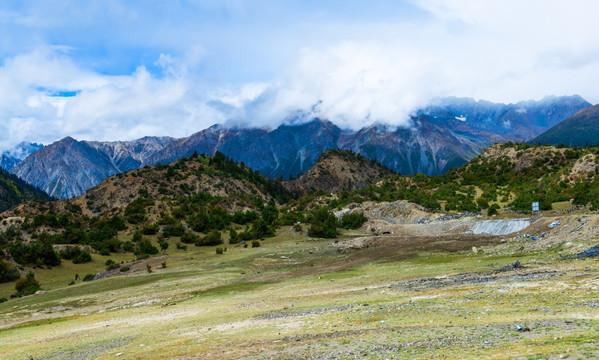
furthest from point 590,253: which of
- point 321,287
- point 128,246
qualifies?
point 128,246

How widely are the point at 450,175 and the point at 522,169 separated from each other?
2062 cm

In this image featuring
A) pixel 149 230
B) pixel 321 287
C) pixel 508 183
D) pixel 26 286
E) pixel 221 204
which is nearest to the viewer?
pixel 321 287

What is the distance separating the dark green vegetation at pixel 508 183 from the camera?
6870 cm

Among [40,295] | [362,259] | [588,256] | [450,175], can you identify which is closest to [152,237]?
[40,295]

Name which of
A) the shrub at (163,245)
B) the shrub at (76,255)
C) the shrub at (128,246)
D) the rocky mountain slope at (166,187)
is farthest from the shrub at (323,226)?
the rocky mountain slope at (166,187)

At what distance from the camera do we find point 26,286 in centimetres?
4075

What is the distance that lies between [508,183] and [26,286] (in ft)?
292

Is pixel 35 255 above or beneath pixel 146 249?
above

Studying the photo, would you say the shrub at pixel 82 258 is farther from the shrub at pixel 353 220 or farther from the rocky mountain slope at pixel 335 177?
the rocky mountain slope at pixel 335 177

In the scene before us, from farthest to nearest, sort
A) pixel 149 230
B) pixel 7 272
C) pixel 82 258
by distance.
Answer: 1. pixel 149 230
2. pixel 82 258
3. pixel 7 272

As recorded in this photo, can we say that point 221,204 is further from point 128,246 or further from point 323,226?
point 128,246

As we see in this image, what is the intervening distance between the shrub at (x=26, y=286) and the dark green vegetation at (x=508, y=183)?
58385 mm

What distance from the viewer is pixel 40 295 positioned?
36500 mm

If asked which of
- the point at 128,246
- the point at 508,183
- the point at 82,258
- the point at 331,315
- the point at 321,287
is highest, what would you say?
the point at 128,246
